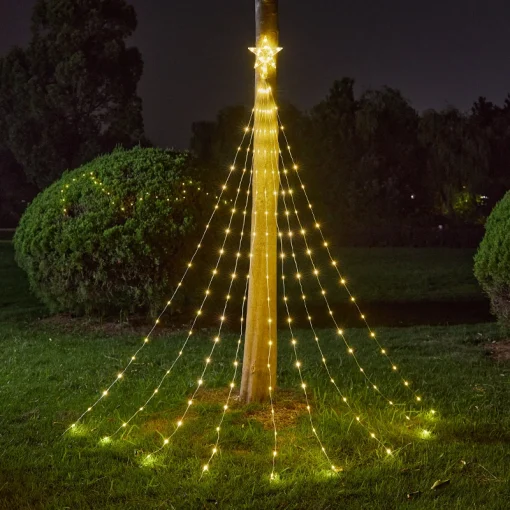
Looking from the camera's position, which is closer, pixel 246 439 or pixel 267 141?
pixel 246 439

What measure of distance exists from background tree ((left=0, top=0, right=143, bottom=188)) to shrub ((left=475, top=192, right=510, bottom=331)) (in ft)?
61.5

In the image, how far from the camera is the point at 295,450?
5.58 meters

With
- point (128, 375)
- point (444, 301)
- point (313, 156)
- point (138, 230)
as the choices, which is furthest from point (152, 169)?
point (313, 156)

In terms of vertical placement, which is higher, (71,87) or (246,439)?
(71,87)

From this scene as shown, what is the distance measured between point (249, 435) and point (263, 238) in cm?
160

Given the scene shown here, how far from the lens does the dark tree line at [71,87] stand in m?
27.2

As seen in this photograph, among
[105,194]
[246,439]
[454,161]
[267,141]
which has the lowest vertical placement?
[246,439]

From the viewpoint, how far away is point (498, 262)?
9.69 metres

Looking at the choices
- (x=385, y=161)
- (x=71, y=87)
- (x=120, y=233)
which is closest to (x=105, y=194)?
(x=120, y=233)

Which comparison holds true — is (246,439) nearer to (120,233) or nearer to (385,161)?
(120,233)

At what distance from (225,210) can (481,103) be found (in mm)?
28766

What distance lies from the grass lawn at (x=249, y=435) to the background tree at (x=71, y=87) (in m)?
19.6

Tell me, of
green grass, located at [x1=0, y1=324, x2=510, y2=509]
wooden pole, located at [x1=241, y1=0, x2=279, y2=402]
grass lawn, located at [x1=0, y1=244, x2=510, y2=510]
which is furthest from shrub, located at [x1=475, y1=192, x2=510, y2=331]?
wooden pole, located at [x1=241, y1=0, x2=279, y2=402]

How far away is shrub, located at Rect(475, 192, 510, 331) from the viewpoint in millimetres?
9562
